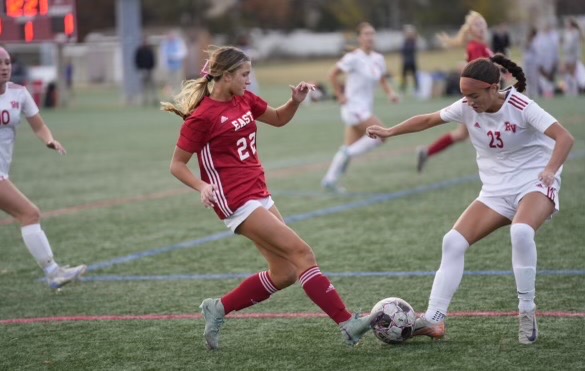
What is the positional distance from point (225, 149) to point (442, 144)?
796cm

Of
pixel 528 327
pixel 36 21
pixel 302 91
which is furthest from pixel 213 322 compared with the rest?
pixel 36 21

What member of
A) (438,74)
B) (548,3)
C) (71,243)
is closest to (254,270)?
(71,243)

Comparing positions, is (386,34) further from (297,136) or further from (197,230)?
(197,230)

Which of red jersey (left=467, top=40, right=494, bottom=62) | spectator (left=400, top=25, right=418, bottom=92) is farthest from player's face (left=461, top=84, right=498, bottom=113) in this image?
spectator (left=400, top=25, right=418, bottom=92)

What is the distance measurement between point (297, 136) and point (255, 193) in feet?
50.9

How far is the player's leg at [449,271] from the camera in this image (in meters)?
5.81

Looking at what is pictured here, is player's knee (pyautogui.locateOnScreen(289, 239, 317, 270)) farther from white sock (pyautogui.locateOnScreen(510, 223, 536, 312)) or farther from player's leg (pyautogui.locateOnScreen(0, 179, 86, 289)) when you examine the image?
player's leg (pyautogui.locateOnScreen(0, 179, 86, 289))

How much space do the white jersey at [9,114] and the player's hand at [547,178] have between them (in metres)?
4.30

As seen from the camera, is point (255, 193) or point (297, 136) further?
point (297, 136)

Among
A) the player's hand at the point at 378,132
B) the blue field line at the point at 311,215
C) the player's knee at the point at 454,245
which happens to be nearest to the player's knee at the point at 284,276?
the player's knee at the point at 454,245

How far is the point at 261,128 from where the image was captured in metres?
23.7

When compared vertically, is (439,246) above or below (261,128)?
above

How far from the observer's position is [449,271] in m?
5.82

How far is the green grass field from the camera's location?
5742 millimetres
